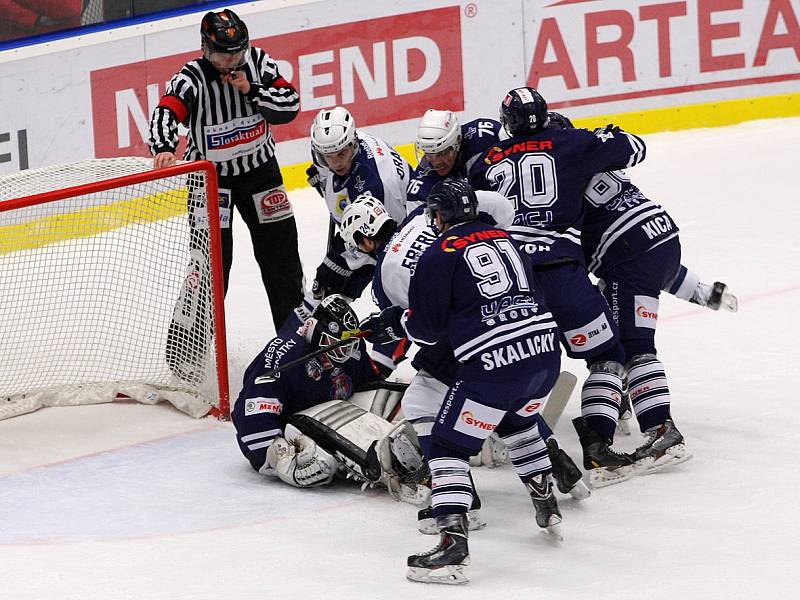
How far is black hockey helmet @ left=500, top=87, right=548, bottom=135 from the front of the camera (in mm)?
4363

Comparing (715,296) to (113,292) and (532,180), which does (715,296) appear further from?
(113,292)

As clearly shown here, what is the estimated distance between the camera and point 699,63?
8156 mm

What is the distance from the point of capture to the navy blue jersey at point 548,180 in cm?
435

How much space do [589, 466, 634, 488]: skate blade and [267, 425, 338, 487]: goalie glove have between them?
83 centimetres

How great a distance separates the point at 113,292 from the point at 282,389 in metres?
1.20

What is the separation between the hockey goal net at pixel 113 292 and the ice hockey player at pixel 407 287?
1168mm

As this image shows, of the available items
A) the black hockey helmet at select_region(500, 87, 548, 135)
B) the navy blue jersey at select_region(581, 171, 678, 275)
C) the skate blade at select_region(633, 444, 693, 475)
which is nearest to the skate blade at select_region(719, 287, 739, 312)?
the navy blue jersey at select_region(581, 171, 678, 275)

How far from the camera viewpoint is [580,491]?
4113 mm

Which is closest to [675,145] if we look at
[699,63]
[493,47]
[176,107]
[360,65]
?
[699,63]

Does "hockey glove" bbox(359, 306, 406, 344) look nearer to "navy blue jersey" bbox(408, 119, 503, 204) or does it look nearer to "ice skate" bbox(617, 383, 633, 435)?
"navy blue jersey" bbox(408, 119, 503, 204)

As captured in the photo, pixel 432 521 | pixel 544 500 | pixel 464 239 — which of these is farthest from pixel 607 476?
pixel 464 239

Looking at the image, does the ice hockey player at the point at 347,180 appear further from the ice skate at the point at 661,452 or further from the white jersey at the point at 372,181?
the ice skate at the point at 661,452

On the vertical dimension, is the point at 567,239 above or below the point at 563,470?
above

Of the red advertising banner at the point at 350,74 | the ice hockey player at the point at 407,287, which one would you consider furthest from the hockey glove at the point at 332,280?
the red advertising banner at the point at 350,74
